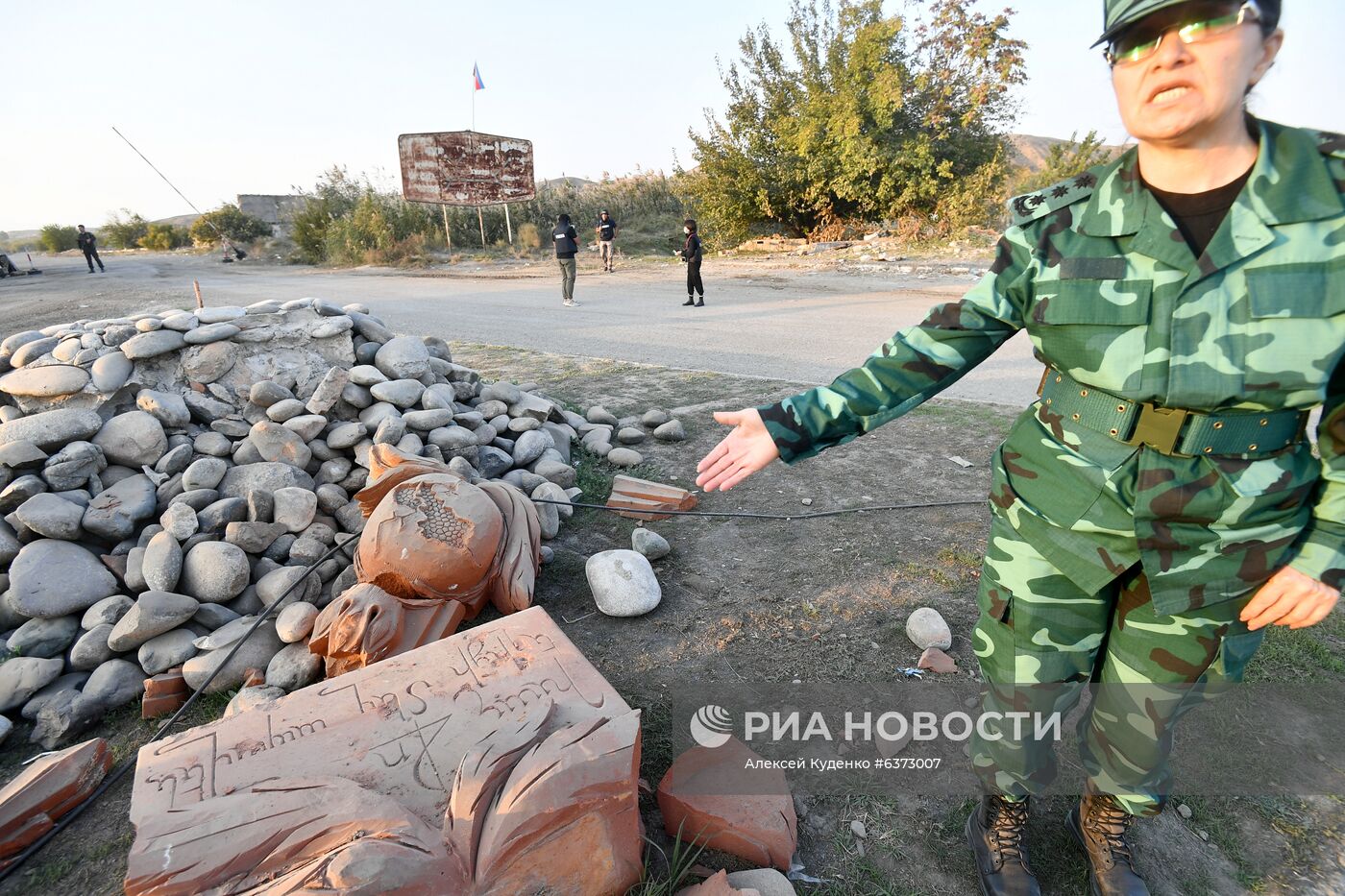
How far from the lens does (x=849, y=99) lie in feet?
47.4

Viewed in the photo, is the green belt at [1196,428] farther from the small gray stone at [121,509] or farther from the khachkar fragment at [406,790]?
the small gray stone at [121,509]

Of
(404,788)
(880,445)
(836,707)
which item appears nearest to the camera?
(404,788)

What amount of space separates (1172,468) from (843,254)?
14328 mm

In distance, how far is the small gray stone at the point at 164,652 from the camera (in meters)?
2.68

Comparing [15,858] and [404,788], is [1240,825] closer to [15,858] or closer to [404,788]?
[404,788]

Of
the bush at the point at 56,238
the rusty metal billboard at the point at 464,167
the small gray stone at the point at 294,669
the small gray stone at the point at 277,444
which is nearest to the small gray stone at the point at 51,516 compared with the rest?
the small gray stone at the point at 277,444

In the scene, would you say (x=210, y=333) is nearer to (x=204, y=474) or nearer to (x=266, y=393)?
(x=266, y=393)

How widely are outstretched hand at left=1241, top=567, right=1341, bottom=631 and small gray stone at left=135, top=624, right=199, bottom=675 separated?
343 centimetres

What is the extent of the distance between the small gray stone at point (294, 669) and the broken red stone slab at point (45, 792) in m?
0.53

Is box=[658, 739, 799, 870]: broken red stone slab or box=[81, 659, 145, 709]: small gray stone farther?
box=[81, 659, 145, 709]: small gray stone

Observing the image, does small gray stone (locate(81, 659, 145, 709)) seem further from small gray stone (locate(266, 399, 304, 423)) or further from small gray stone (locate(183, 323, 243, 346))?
small gray stone (locate(183, 323, 243, 346))

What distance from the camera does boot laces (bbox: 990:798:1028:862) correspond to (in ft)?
6.01

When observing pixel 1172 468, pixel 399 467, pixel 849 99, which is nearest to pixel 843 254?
pixel 849 99

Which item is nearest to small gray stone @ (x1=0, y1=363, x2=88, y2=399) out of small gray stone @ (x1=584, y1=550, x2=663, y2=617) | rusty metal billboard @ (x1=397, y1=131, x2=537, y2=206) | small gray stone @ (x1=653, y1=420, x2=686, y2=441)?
small gray stone @ (x1=584, y1=550, x2=663, y2=617)
